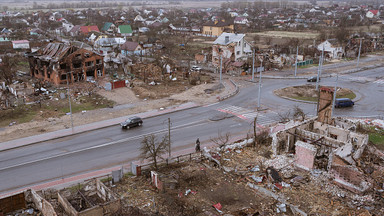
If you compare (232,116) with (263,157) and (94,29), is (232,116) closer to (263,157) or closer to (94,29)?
(263,157)

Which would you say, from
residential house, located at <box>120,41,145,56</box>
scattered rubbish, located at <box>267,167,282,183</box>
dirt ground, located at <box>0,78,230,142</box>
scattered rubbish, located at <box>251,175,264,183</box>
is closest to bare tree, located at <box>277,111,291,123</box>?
dirt ground, located at <box>0,78,230,142</box>

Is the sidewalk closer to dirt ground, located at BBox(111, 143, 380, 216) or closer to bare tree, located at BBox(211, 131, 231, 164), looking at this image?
bare tree, located at BBox(211, 131, 231, 164)

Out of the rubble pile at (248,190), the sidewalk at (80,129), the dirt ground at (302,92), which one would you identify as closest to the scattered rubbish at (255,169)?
the rubble pile at (248,190)

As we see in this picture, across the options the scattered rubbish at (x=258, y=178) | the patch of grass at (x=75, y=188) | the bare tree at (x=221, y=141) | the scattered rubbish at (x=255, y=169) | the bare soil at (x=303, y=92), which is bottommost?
the patch of grass at (x=75, y=188)

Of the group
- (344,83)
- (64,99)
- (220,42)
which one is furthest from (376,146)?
(220,42)

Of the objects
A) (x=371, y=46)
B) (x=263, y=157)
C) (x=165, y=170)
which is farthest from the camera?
(x=371, y=46)

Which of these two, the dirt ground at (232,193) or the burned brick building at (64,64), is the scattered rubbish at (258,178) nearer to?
the dirt ground at (232,193)
